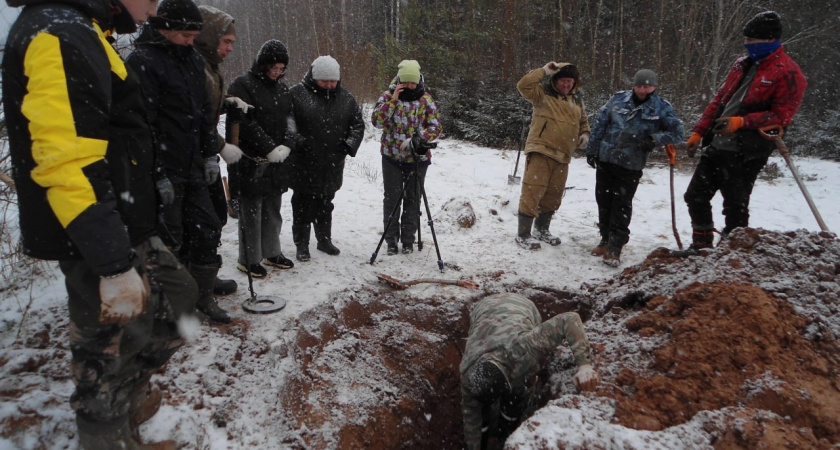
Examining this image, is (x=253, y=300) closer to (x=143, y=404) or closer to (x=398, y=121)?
(x=143, y=404)

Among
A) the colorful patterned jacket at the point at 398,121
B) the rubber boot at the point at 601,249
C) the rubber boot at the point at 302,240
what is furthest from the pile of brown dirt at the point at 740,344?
the rubber boot at the point at 302,240

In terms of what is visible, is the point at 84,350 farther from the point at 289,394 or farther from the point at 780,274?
the point at 780,274

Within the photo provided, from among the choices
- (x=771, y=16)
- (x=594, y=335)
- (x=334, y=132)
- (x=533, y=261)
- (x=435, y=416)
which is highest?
(x=771, y=16)

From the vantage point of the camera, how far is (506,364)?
106 inches

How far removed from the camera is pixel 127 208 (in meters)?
1.88

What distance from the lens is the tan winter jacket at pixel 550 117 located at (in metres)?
5.20

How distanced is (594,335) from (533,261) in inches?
82.6

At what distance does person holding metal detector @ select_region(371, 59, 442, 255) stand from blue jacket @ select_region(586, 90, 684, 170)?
6.30 feet

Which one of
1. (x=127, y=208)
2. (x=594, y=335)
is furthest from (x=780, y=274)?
(x=127, y=208)

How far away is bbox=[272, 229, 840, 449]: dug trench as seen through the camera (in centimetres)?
212

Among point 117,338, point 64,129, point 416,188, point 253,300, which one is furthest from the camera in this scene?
point 416,188

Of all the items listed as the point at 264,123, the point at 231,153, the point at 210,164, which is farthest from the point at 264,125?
the point at 210,164

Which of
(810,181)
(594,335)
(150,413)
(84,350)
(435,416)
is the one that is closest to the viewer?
(84,350)

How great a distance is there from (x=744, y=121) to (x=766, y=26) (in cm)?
77
